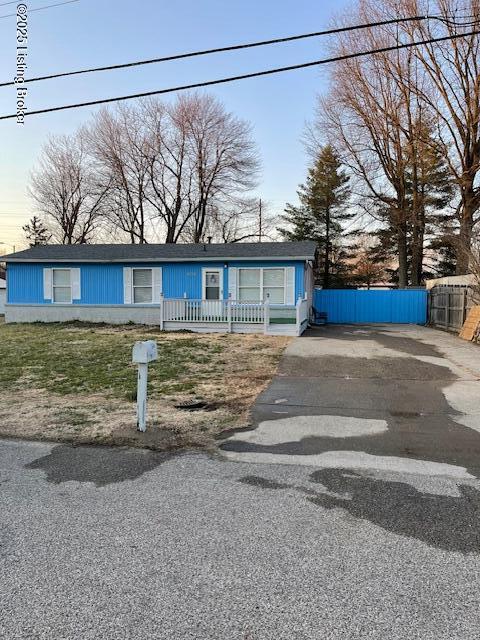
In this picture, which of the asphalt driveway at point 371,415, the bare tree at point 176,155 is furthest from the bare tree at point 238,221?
the asphalt driveway at point 371,415

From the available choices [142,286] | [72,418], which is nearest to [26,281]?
[142,286]

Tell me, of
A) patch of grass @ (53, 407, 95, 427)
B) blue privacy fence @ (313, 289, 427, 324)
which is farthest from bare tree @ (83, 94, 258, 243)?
patch of grass @ (53, 407, 95, 427)

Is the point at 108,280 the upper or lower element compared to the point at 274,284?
upper

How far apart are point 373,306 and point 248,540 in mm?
20754

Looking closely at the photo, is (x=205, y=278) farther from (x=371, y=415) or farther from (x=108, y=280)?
(x=371, y=415)

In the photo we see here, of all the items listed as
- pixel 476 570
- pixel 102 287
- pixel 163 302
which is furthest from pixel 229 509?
pixel 102 287

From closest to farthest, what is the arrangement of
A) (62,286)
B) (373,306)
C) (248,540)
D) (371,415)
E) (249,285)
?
(248,540) → (371,415) → (249,285) → (62,286) → (373,306)

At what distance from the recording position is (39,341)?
12859mm

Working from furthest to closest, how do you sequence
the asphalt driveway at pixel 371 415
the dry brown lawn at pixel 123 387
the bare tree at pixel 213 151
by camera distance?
the bare tree at pixel 213 151 < the dry brown lawn at pixel 123 387 < the asphalt driveway at pixel 371 415

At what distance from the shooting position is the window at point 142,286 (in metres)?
17.9

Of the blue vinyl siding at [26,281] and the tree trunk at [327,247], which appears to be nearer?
the blue vinyl siding at [26,281]

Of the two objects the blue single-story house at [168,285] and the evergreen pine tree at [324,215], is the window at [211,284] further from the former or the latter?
the evergreen pine tree at [324,215]

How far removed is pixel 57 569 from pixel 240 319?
13024 mm

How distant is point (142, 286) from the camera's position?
17922 millimetres
